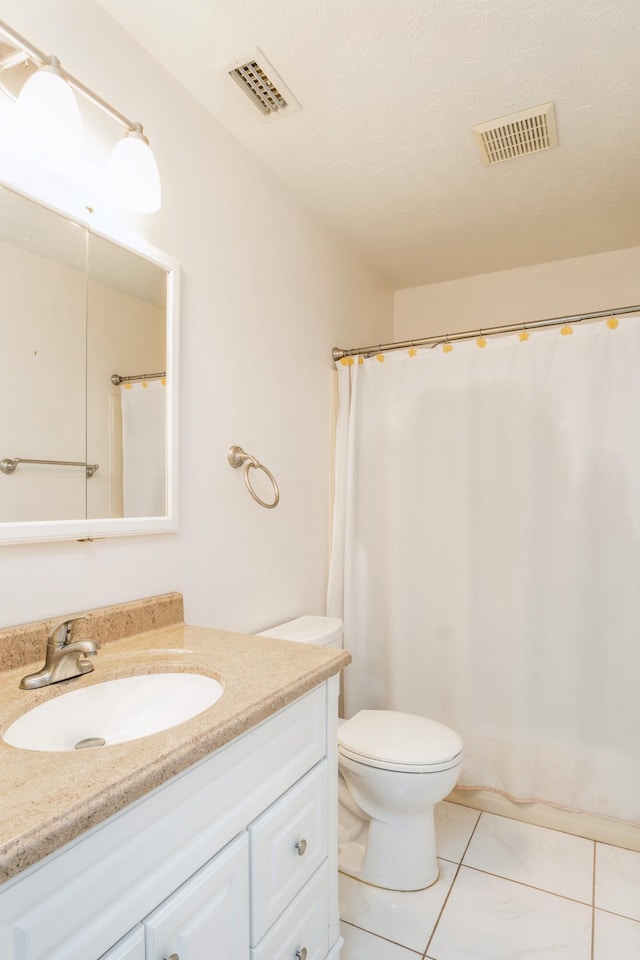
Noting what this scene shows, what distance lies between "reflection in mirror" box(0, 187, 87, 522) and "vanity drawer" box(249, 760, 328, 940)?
2.42 ft

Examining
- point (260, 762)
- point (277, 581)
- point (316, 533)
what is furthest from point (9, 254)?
point (316, 533)

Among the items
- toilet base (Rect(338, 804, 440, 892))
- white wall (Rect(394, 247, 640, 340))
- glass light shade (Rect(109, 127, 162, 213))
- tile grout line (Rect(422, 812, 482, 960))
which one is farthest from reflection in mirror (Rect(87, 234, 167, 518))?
white wall (Rect(394, 247, 640, 340))

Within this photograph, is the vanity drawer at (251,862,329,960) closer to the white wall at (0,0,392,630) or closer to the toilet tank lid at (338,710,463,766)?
the toilet tank lid at (338,710,463,766)

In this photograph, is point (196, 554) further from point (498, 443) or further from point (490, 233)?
point (490, 233)

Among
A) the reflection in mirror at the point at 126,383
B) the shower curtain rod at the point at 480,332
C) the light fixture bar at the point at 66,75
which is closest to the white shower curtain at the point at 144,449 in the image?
the reflection in mirror at the point at 126,383

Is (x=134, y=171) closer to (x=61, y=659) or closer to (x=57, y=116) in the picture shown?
(x=57, y=116)

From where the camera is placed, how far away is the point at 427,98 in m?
1.52

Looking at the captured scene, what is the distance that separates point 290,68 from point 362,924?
7.62 feet

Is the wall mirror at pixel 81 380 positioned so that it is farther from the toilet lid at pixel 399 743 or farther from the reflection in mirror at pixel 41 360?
the toilet lid at pixel 399 743

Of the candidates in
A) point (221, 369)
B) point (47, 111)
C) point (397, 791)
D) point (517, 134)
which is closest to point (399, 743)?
point (397, 791)

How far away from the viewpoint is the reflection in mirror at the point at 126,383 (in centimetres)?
125

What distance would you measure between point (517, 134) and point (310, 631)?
1.73 metres

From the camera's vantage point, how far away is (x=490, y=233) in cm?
229

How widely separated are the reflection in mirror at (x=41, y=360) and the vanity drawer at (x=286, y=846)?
74 centimetres
